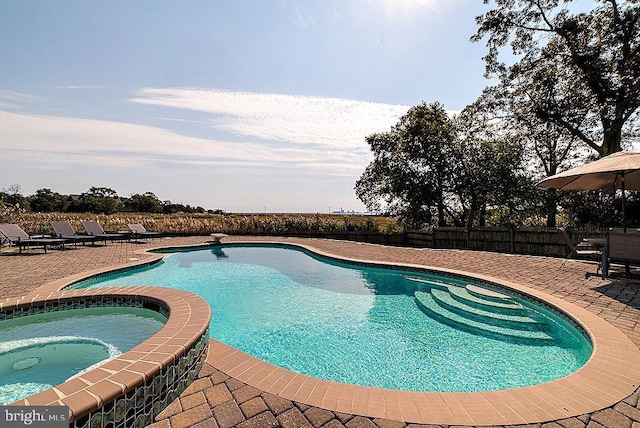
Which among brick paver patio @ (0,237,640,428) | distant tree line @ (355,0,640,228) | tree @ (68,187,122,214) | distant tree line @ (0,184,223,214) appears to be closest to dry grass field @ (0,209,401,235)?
distant tree line @ (355,0,640,228)

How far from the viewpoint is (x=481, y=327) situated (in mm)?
4875

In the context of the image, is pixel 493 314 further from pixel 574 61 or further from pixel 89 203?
pixel 89 203

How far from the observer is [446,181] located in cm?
1598

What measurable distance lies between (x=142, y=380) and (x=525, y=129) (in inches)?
757

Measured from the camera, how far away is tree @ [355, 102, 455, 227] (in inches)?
619

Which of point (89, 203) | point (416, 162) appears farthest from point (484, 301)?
point (89, 203)

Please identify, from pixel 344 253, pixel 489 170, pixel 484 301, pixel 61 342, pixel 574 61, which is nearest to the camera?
pixel 61 342

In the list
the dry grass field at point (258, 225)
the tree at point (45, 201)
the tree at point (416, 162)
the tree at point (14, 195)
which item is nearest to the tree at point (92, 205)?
the tree at point (45, 201)

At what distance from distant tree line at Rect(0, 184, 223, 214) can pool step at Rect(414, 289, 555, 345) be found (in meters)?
45.6

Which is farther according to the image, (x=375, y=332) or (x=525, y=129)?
(x=525, y=129)

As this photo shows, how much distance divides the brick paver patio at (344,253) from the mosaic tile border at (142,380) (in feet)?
0.42

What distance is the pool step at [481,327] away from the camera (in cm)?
445

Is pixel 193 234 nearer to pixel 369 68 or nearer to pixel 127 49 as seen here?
pixel 127 49

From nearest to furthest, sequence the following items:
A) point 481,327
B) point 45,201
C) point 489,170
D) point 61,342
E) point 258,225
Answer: point 61,342 < point 481,327 < point 489,170 < point 258,225 < point 45,201
